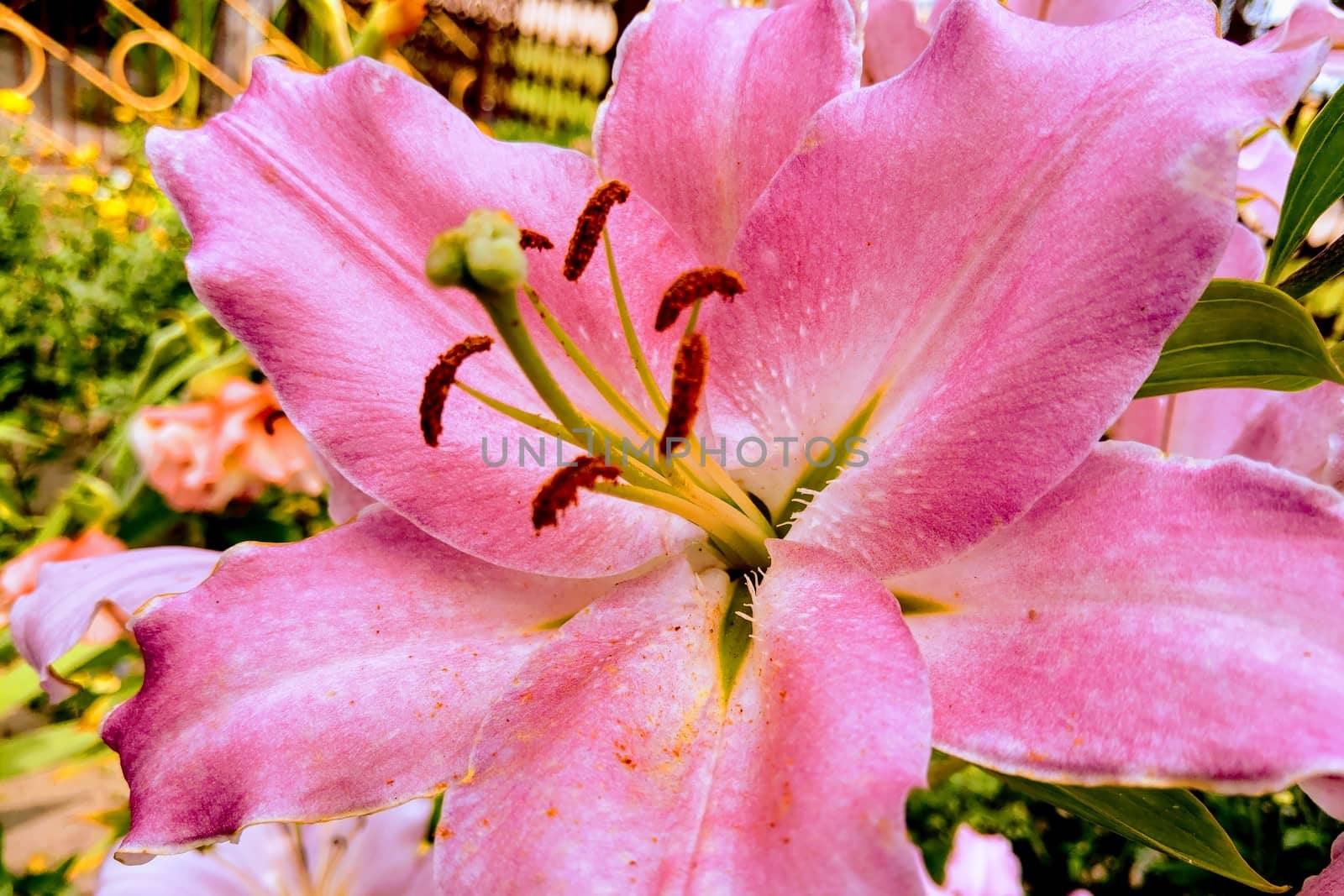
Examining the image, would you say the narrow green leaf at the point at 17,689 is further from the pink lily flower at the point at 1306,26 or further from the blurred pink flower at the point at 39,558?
the pink lily flower at the point at 1306,26

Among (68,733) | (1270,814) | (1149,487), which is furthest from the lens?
(68,733)

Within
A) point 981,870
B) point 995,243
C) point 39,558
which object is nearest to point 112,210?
point 39,558

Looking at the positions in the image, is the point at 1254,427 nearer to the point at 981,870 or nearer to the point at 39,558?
the point at 981,870

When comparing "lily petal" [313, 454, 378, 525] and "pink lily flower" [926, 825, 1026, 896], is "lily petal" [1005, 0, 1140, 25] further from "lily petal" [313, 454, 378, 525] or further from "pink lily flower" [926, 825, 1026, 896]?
"pink lily flower" [926, 825, 1026, 896]

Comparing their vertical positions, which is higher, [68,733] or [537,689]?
[537,689]

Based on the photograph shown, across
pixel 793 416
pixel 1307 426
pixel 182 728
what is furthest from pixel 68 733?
pixel 1307 426

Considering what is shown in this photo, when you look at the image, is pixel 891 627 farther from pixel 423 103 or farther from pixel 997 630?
pixel 423 103

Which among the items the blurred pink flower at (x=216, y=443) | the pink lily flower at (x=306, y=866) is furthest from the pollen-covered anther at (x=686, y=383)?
the blurred pink flower at (x=216, y=443)
